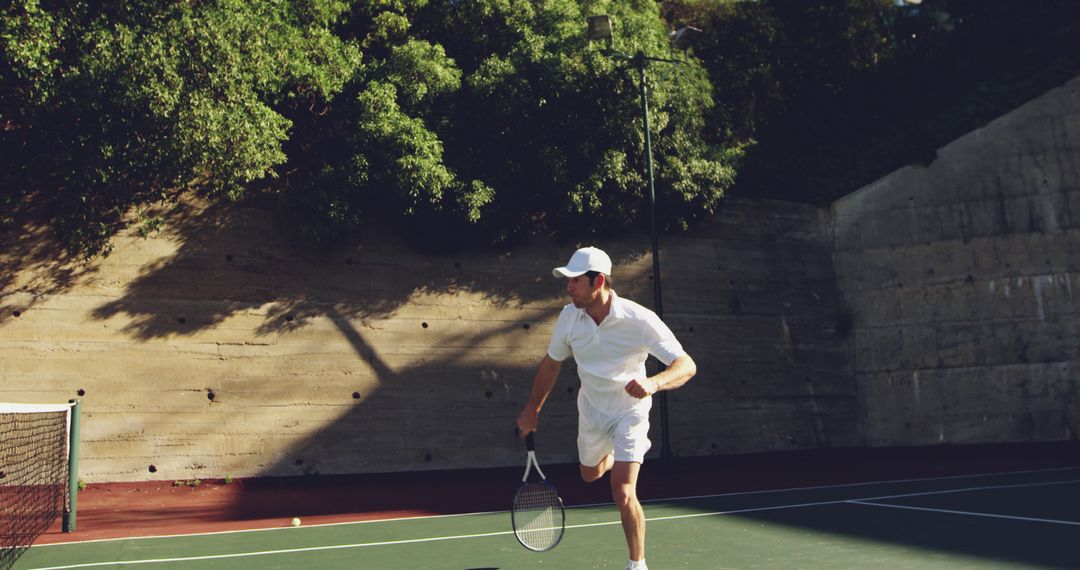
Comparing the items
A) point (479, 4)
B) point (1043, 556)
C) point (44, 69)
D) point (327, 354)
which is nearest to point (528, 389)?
point (327, 354)

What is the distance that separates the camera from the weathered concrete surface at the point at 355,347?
15461 millimetres

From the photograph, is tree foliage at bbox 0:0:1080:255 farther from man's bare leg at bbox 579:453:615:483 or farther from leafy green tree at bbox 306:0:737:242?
man's bare leg at bbox 579:453:615:483

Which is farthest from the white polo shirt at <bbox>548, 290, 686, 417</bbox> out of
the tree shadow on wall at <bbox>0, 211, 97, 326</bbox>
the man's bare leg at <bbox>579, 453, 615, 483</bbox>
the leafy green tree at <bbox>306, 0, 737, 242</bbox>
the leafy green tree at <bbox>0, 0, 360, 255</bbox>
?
the tree shadow on wall at <bbox>0, 211, 97, 326</bbox>

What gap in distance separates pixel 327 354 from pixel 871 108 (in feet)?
56.2

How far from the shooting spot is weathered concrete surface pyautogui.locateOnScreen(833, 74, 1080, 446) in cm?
2041

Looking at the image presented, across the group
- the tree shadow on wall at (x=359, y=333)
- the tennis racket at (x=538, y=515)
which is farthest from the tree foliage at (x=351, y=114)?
the tennis racket at (x=538, y=515)

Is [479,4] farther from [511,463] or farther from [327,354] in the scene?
[511,463]

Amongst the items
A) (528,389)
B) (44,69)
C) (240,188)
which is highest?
(44,69)

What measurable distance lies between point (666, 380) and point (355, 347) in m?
12.8

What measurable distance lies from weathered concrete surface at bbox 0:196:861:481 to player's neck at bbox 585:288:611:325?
12127 millimetres

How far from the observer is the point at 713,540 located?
810cm

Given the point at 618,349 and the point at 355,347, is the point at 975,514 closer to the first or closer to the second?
the point at 618,349

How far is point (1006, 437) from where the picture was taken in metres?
20.3

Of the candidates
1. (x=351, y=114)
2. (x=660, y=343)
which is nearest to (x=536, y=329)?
(x=351, y=114)
